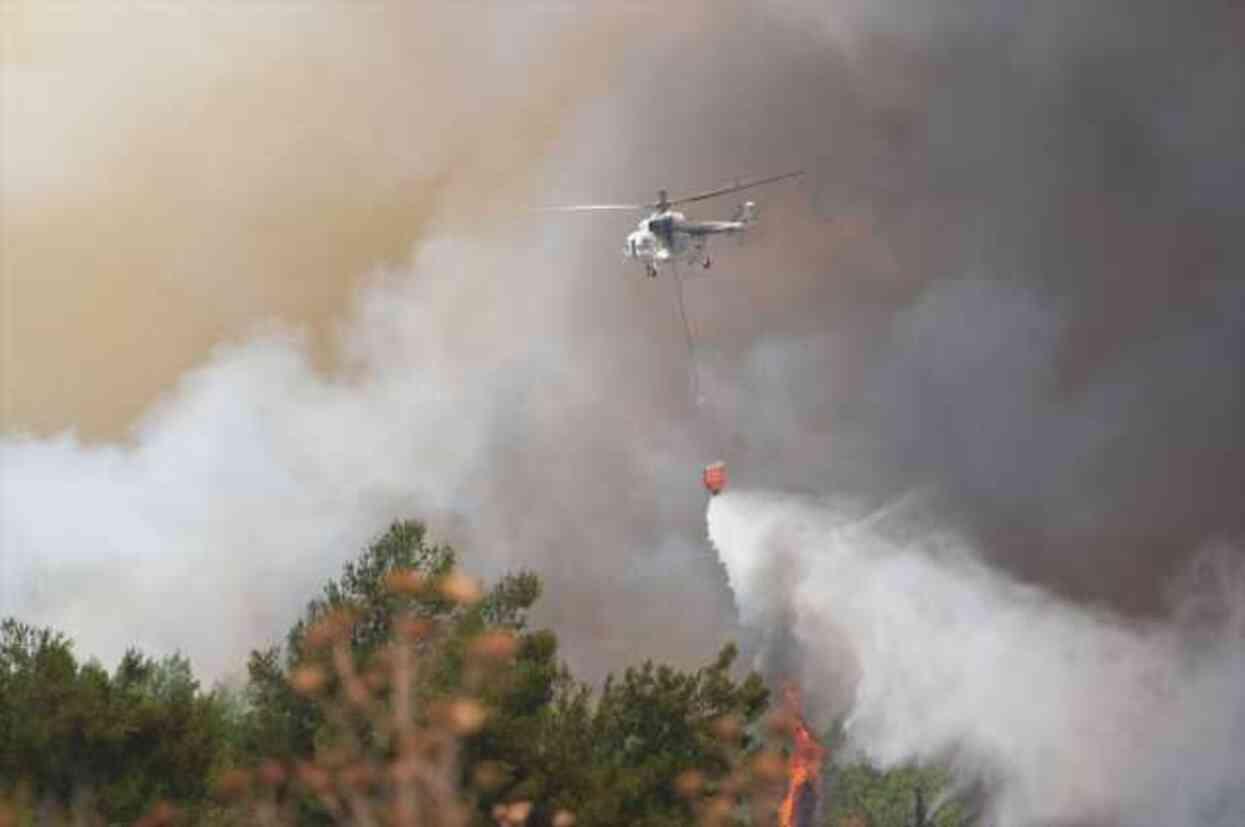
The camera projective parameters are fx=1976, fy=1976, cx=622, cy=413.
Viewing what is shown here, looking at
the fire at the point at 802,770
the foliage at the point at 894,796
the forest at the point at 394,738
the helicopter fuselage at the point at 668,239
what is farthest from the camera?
the foliage at the point at 894,796

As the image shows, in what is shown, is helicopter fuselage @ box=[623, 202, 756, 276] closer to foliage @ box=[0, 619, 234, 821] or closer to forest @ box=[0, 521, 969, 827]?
forest @ box=[0, 521, 969, 827]

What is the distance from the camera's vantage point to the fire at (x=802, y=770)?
77875 millimetres

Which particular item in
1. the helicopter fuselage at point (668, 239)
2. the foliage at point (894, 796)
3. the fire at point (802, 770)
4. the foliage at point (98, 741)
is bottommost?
the foliage at point (98, 741)

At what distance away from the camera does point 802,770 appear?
79.2 meters

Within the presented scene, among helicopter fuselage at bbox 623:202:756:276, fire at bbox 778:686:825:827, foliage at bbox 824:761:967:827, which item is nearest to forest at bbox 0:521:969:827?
helicopter fuselage at bbox 623:202:756:276

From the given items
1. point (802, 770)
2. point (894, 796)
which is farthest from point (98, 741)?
point (894, 796)

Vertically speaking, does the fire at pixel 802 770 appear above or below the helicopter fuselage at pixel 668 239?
below

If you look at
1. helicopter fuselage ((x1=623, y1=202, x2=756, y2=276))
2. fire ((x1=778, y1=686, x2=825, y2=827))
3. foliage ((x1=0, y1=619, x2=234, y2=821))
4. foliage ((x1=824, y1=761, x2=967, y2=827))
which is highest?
helicopter fuselage ((x1=623, y1=202, x2=756, y2=276))

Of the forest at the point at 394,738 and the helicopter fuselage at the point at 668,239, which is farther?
the helicopter fuselage at the point at 668,239

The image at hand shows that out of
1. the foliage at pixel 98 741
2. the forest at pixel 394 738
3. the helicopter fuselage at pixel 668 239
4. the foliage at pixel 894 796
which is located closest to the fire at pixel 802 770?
the foliage at pixel 894 796

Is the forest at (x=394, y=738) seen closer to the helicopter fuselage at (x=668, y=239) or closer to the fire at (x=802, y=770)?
the helicopter fuselage at (x=668, y=239)

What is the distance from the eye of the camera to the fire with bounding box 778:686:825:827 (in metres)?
77.9

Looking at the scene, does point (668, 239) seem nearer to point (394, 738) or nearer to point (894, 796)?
point (894, 796)

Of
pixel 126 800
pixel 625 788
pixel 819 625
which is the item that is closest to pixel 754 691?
pixel 625 788
